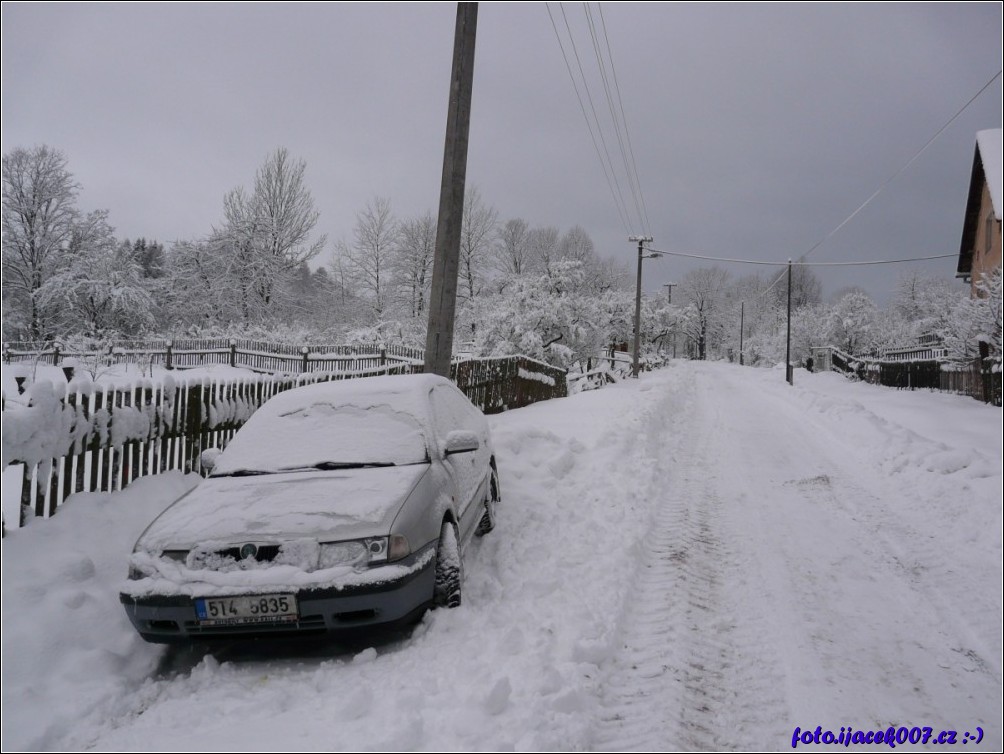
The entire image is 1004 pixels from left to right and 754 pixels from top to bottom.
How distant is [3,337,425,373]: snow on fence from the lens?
20719 mm

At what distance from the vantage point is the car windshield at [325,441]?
4.37 m

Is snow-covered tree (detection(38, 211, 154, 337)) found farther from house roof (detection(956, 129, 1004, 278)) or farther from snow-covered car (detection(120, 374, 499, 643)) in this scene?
house roof (detection(956, 129, 1004, 278))

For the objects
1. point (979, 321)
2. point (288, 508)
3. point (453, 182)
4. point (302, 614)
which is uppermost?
point (453, 182)

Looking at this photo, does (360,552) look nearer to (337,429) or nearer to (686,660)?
(337,429)

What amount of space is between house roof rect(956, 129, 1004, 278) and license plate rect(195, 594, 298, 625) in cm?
436

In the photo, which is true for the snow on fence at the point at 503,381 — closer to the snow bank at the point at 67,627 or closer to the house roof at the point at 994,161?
the snow bank at the point at 67,627

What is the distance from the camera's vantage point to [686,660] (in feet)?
11.1

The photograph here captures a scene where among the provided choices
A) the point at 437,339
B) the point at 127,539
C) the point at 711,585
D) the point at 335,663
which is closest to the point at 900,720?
the point at 711,585

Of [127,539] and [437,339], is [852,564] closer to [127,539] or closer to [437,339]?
[437,339]

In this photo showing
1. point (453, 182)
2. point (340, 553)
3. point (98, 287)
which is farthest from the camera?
point (98, 287)

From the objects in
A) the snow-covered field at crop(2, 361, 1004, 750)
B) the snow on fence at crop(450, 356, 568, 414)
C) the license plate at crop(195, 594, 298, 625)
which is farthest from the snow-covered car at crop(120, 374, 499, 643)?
the snow on fence at crop(450, 356, 568, 414)

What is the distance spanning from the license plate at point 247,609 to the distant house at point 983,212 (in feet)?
14.2

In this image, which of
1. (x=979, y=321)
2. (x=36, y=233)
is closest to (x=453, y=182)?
(x=979, y=321)

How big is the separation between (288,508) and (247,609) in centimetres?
62
